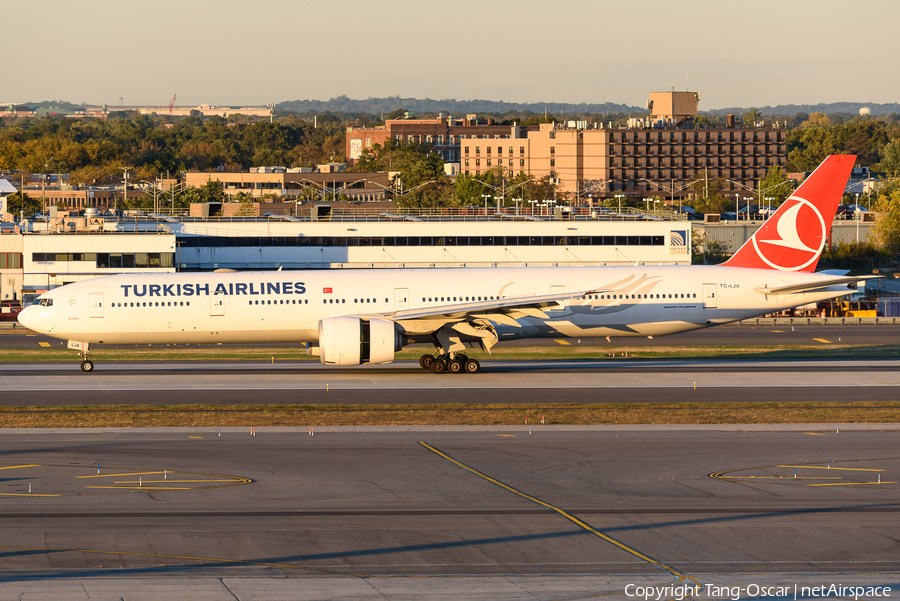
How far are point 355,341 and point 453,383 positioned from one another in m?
4.38

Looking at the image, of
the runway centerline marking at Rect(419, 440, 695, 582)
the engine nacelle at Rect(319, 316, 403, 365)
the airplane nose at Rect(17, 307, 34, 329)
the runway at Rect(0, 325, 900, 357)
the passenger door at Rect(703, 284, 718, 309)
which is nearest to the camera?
the runway centerline marking at Rect(419, 440, 695, 582)

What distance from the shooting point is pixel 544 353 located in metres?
51.7

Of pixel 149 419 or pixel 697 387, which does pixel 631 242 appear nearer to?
pixel 697 387

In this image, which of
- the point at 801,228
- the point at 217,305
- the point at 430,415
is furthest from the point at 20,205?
the point at 430,415

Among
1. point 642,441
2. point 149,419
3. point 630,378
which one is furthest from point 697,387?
point 149,419

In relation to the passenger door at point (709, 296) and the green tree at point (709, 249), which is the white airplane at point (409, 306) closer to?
the passenger door at point (709, 296)

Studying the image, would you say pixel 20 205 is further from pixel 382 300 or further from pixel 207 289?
pixel 382 300

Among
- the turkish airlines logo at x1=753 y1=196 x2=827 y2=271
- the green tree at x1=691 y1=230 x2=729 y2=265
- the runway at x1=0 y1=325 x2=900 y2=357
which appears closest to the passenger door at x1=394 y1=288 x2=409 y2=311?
the runway at x1=0 y1=325 x2=900 y2=357

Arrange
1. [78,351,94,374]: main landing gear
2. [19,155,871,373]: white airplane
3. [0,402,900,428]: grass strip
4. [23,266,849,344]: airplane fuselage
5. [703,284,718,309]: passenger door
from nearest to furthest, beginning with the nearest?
[0,402,900,428]: grass strip, [19,155,871,373]: white airplane, [23,266,849,344]: airplane fuselage, [78,351,94,374]: main landing gear, [703,284,718,309]: passenger door

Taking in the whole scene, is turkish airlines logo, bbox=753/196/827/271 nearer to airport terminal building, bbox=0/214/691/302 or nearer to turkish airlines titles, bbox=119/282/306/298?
turkish airlines titles, bbox=119/282/306/298

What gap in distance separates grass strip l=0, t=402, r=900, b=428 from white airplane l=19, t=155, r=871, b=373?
7.62 m

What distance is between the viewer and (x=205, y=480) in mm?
24406

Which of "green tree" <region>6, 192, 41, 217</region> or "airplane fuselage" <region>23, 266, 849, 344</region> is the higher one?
"green tree" <region>6, 192, 41, 217</region>

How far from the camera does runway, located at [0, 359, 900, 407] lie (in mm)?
37219
